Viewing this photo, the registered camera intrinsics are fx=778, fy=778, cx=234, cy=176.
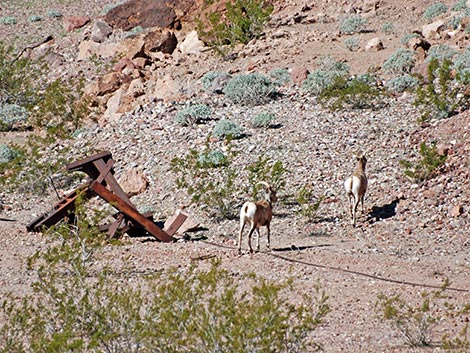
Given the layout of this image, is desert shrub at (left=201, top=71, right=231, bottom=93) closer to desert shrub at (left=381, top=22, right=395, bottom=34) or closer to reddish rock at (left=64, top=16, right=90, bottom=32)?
desert shrub at (left=381, top=22, right=395, bottom=34)

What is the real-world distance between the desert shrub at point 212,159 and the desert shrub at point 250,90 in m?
3.69

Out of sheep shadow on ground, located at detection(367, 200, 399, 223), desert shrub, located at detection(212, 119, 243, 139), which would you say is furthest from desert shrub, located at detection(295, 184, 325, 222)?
desert shrub, located at detection(212, 119, 243, 139)

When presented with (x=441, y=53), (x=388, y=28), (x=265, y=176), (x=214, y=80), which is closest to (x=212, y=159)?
(x=265, y=176)

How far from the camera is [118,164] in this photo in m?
17.8

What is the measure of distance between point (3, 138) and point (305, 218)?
39.1ft

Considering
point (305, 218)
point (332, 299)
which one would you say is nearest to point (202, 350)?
point (332, 299)

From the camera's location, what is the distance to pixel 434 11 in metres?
25.8

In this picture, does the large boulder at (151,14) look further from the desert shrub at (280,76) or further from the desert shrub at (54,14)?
the desert shrub at (280,76)

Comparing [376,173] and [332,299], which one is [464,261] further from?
[376,173]

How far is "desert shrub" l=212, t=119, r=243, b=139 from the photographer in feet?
58.1

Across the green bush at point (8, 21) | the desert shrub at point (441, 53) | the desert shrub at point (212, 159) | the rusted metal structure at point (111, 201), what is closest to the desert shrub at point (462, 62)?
the desert shrub at point (441, 53)

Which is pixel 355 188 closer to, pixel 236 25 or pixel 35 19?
pixel 236 25

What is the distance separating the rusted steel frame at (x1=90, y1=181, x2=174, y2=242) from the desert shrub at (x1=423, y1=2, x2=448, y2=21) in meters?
16.0

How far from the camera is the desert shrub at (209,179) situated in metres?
14.6
